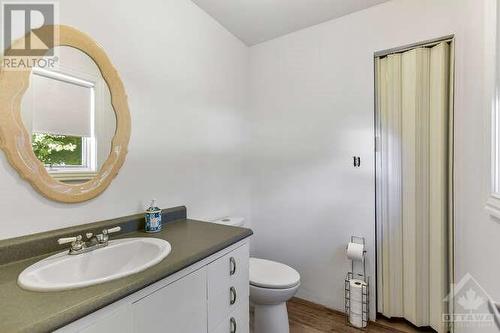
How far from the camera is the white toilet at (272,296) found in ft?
5.22

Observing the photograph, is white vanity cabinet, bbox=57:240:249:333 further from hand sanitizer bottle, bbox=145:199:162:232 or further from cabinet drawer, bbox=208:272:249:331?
hand sanitizer bottle, bbox=145:199:162:232

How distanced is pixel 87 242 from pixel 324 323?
5.84 feet

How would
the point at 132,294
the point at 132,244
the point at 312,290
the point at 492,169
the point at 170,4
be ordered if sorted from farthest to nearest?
the point at 312,290 → the point at 170,4 → the point at 132,244 → the point at 492,169 → the point at 132,294

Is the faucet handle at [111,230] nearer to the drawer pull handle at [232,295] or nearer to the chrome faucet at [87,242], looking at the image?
the chrome faucet at [87,242]

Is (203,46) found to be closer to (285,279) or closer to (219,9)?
(219,9)

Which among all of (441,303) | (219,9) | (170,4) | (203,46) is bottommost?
(441,303)

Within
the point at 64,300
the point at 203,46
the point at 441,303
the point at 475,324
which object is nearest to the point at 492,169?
the point at 475,324

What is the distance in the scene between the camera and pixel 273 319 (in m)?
1.66

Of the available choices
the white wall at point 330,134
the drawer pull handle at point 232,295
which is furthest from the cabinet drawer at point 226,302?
the white wall at point 330,134

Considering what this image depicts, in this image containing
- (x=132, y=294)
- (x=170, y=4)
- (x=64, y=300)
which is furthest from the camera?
(x=170, y=4)

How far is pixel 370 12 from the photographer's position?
1.92 m

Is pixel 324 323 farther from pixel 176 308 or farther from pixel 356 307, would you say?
pixel 176 308

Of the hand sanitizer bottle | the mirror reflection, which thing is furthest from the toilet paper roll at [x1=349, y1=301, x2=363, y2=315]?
the mirror reflection

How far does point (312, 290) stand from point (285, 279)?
70 cm
